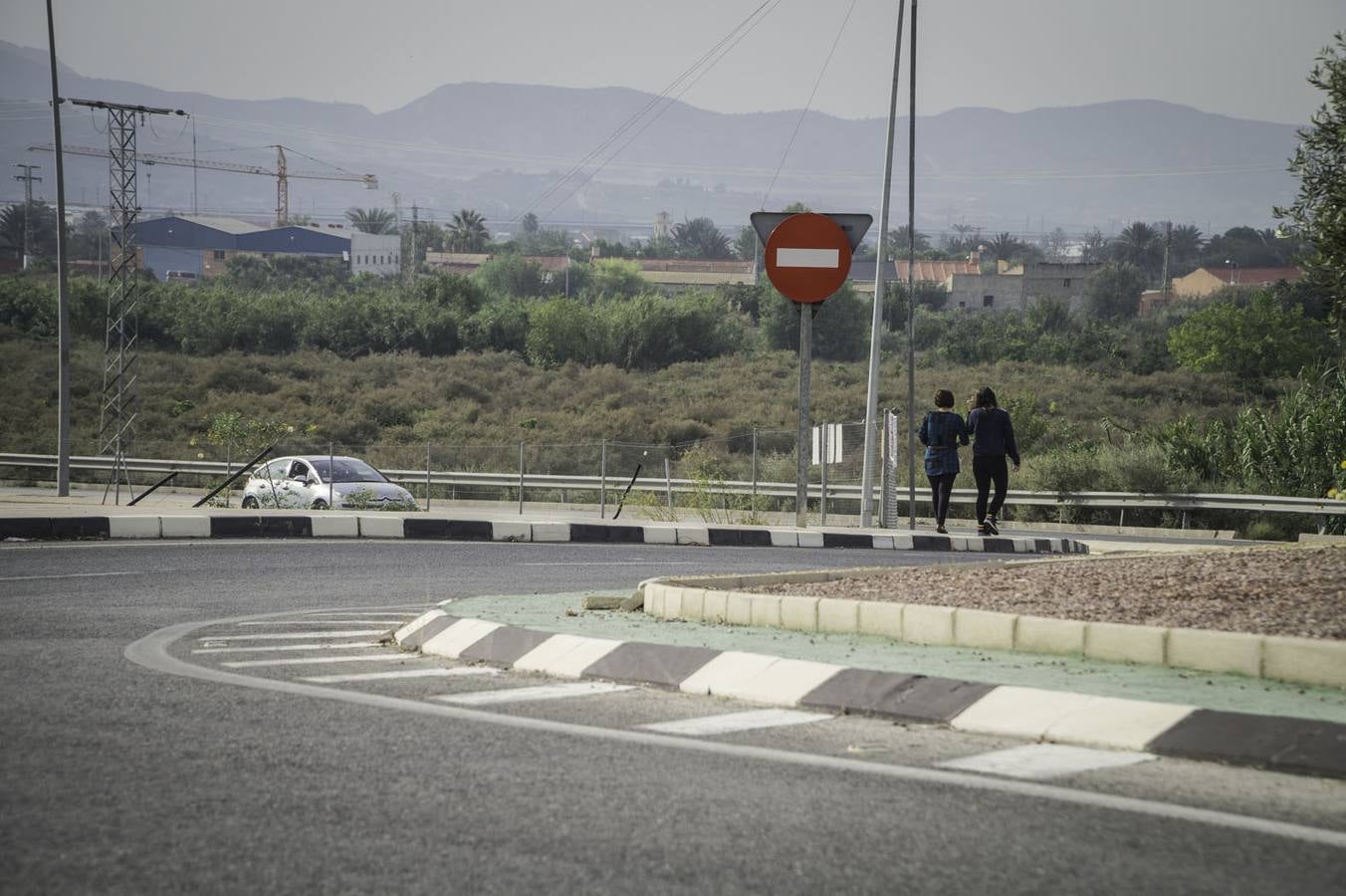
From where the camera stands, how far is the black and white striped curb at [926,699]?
5.54 metres

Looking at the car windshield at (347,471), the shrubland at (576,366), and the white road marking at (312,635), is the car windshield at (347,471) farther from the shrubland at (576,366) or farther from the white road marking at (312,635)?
the white road marking at (312,635)

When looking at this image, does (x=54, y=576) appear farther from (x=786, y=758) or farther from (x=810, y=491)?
(x=810, y=491)

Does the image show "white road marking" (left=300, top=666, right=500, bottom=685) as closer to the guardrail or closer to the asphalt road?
the asphalt road

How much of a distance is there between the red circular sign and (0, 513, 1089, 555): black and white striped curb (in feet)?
15.4

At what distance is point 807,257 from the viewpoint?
16953mm

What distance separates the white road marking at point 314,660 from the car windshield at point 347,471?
21.8m

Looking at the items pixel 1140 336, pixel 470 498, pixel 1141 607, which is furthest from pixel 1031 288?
pixel 1141 607

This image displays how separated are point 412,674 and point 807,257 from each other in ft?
33.0

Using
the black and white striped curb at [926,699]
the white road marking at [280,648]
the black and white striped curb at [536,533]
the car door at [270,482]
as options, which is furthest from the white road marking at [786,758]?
the car door at [270,482]

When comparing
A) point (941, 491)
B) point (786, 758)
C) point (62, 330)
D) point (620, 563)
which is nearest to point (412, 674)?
point (786, 758)

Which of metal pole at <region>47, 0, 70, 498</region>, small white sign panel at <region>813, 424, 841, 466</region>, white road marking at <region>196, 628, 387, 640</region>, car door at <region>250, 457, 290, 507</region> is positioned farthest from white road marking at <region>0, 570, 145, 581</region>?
metal pole at <region>47, 0, 70, 498</region>

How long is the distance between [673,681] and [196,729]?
7.65 ft

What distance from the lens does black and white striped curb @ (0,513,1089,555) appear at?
19.5 meters

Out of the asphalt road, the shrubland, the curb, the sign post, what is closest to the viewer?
the asphalt road
